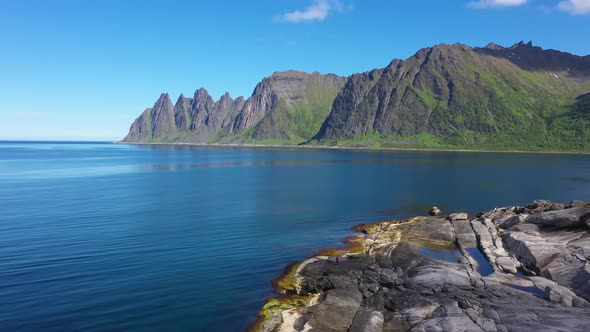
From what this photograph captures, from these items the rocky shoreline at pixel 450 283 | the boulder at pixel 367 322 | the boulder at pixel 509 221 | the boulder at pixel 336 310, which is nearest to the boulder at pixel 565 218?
the rocky shoreline at pixel 450 283

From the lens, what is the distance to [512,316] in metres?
30.4

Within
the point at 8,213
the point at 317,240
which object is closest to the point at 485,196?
the point at 317,240

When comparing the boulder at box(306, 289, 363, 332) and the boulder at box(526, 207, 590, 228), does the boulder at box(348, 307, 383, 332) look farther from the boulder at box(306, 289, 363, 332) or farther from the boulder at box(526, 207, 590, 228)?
the boulder at box(526, 207, 590, 228)

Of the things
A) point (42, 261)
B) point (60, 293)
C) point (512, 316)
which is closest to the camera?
point (512, 316)

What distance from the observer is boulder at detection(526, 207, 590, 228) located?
5241cm

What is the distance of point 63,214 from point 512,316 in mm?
79660

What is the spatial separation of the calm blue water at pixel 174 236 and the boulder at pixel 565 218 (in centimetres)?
2973

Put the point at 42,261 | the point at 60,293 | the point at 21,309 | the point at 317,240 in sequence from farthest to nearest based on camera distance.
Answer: the point at 317,240 → the point at 42,261 → the point at 60,293 → the point at 21,309

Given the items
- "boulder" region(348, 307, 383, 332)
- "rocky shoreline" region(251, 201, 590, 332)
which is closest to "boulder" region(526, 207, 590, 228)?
"rocky shoreline" region(251, 201, 590, 332)

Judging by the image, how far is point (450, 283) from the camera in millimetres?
38344

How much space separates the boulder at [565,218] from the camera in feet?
172

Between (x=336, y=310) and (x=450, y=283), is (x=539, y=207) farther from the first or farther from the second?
(x=336, y=310)

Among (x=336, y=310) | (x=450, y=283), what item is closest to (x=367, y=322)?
(x=336, y=310)

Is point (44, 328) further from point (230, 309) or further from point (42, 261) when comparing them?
point (42, 261)
